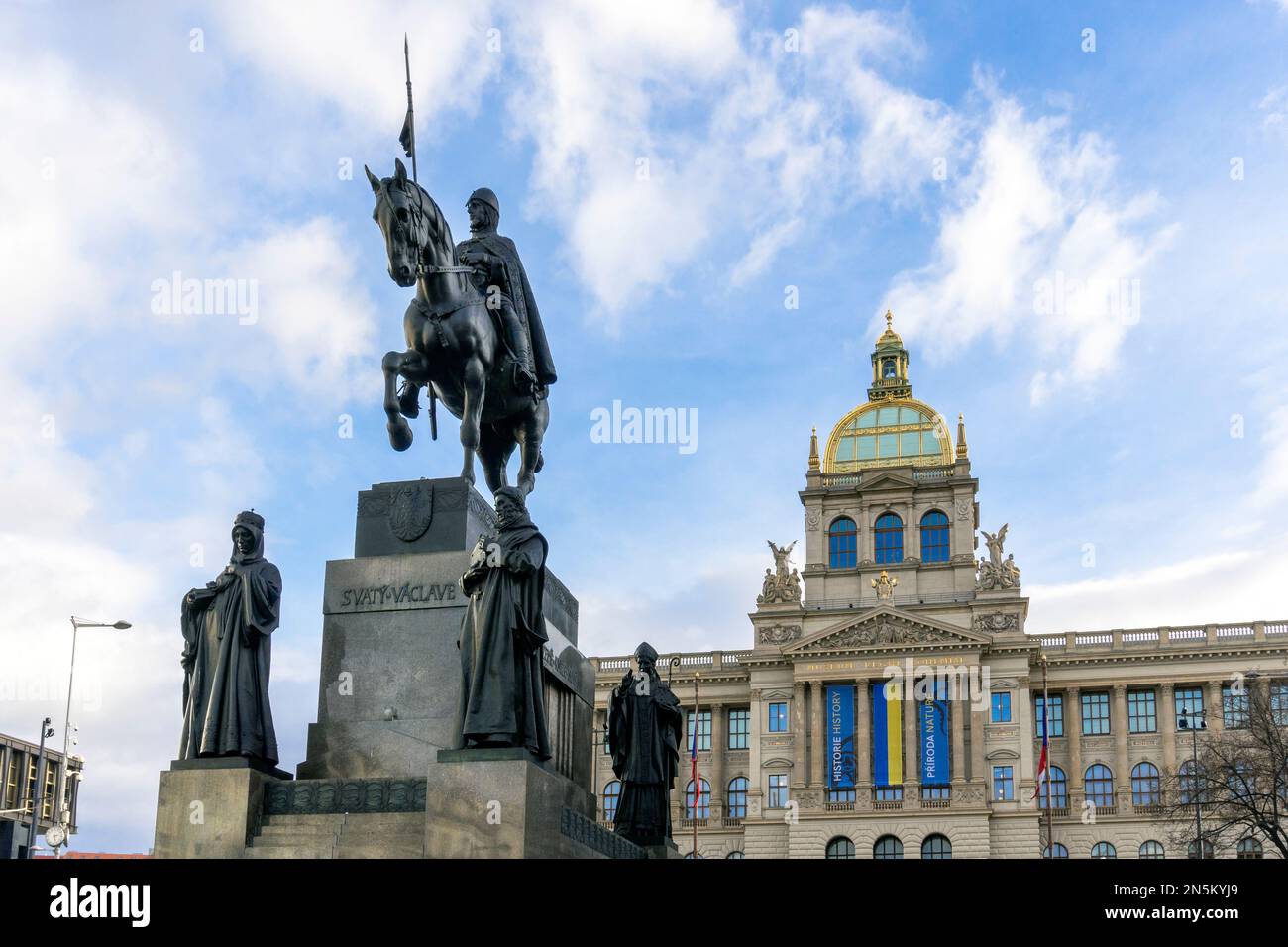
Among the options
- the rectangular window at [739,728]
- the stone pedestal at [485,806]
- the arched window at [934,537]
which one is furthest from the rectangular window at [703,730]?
A: the stone pedestal at [485,806]

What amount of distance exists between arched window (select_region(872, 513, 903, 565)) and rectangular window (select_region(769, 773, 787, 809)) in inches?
588

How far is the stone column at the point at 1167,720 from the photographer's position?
85.1 metres

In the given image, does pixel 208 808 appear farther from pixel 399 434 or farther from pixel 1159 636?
pixel 1159 636

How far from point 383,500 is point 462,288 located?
2338 millimetres

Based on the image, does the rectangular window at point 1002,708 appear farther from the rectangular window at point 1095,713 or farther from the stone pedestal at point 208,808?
the stone pedestal at point 208,808

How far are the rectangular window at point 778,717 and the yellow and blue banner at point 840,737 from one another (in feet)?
10.2

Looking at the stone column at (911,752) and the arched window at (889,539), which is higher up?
the arched window at (889,539)

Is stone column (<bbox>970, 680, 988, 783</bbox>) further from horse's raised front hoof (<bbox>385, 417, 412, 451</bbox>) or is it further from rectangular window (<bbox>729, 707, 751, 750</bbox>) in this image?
horse's raised front hoof (<bbox>385, 417, 412, 451</bbox>)

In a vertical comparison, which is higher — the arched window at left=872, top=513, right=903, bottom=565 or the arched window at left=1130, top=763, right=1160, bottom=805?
the arched window at left=872, top=513, right=903, bottom=565

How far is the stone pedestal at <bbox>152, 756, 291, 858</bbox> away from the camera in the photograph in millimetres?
12805

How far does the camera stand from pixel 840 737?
86.4 m

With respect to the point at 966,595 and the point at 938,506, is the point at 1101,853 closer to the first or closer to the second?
the point at 966,595

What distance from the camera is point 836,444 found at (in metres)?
97.6

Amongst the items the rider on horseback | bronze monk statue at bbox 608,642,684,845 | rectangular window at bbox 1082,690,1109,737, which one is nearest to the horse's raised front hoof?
the rider on horseback
